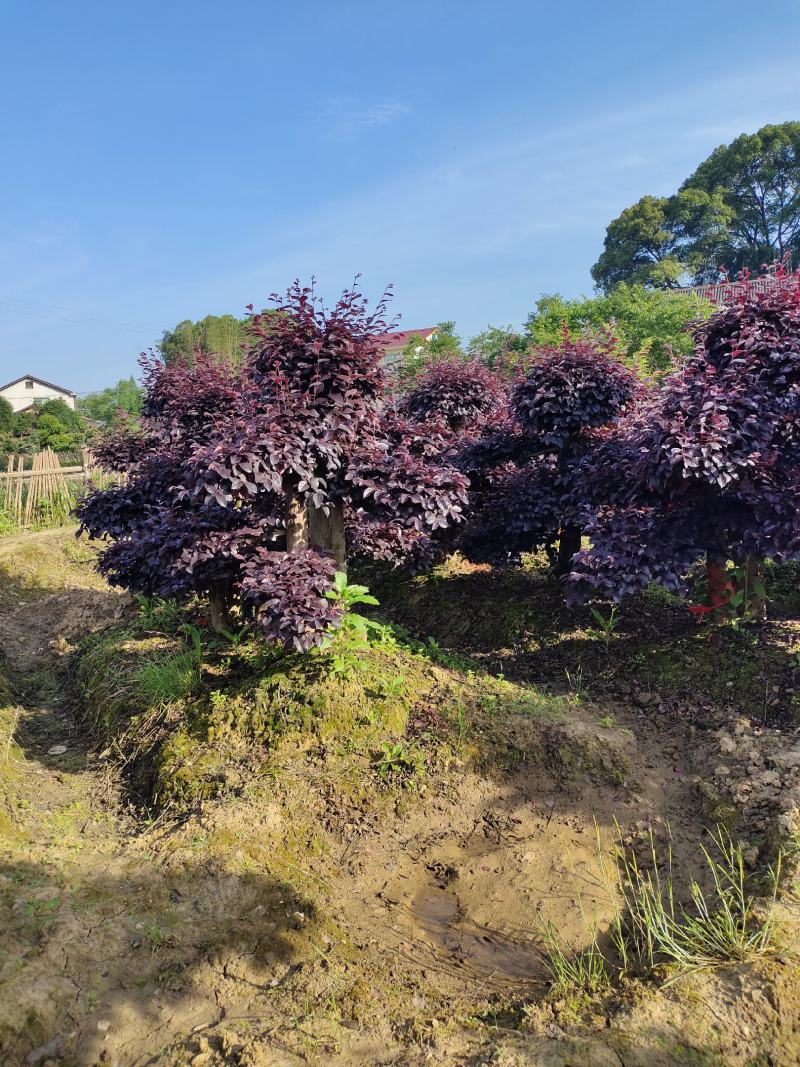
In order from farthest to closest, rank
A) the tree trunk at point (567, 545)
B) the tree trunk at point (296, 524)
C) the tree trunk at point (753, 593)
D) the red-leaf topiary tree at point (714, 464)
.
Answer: the tree trunk at point (567, 545) → the tree trunk at point (753, 593) → the tree trunk at point (296, 524) → the red-leaf topiary tree at point (714, 464)

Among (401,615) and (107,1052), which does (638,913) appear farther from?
(401,615)

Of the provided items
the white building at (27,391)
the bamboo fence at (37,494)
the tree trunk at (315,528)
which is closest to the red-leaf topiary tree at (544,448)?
the tree trunk at (315,528)

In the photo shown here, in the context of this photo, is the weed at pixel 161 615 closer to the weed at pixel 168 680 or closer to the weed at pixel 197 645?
the weed at pixel 197 645

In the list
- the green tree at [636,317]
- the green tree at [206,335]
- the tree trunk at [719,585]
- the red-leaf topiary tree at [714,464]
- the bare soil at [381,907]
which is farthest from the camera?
the green tree at [206,335]

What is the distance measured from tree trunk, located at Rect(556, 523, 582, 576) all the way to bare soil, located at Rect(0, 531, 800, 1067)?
1839 millimetres

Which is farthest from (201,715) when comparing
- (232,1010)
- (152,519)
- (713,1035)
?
(713,1035)

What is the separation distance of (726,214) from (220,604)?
4012cm

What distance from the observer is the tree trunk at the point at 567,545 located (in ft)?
20.2

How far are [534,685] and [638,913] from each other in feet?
6.77

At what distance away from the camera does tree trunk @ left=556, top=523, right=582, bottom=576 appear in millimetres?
6145

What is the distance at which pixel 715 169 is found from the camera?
37250 mm

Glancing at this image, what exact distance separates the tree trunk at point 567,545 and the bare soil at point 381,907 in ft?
6.03

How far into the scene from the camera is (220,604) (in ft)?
17.5

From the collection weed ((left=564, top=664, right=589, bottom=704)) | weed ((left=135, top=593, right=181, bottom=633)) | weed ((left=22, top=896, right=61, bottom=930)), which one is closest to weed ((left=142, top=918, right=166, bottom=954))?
weed ((left=22, top=896, right=61, bottom=930))
